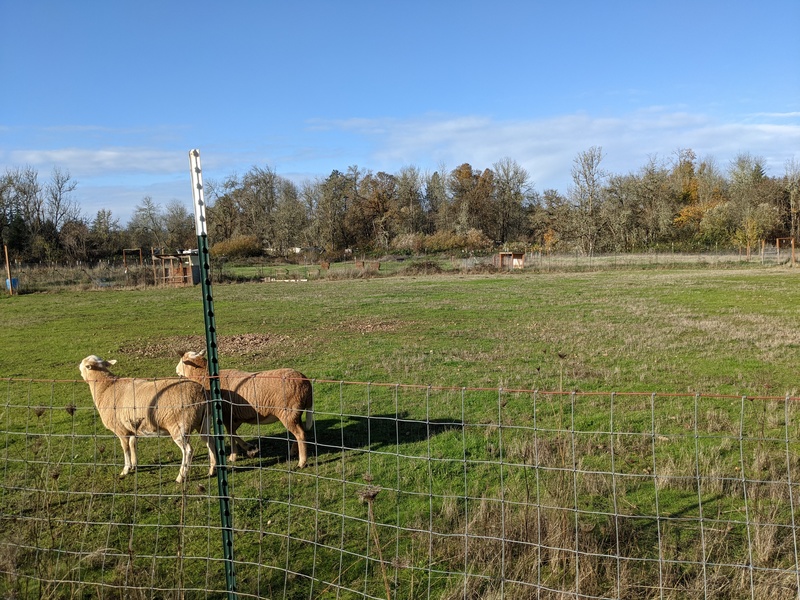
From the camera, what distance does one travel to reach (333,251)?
7881 cm

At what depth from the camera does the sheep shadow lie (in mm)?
7566

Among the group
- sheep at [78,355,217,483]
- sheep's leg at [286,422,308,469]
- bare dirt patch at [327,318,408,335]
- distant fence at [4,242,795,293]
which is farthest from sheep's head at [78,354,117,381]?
distant fence at [4,242,795,293]

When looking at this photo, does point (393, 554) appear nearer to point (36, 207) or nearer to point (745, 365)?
point (745, 365)

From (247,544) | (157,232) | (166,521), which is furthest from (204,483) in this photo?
(157,232)

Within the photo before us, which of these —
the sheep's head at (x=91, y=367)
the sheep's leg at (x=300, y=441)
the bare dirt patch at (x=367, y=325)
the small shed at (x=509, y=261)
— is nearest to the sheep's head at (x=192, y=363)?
the sheep's head at (x=91, y=367)

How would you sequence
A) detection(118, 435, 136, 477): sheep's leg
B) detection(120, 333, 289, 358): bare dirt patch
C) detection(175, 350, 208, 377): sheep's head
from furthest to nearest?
Result: detection(120, 333, 289, 358): bare dirt patch < detection(175, 350, 208, 377): sheep's head < detection(118, 435, 136, 477): sheep's leg

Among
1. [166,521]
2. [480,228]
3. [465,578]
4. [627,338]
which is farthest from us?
[480,228]

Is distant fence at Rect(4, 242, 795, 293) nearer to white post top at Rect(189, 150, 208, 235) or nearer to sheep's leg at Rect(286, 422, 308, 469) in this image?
sheep's leg at Rect(286, 422, 308, 469)

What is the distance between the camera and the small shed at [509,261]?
48594 mm

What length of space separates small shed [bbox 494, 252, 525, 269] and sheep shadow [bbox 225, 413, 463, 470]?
4044cm

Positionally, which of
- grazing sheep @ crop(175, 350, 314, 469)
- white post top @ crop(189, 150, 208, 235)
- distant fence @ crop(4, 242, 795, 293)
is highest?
white post top @ crop(189, 150, 208, 235)

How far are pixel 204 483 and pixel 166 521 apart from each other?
0.84 m

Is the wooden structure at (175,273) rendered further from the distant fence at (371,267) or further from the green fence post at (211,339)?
the green fence post at (211,339)

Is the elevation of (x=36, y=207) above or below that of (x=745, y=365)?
above
